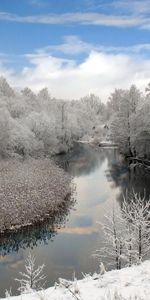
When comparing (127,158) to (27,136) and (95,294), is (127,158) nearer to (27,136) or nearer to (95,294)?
(27,136)

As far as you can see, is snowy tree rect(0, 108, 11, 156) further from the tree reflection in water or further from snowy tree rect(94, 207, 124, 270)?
snowy tree rect(94, 207, 124, 270)

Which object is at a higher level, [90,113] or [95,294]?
[90,113]

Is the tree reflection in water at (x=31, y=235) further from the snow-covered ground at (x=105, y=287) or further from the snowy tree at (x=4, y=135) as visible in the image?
the snowy tree at (x=4, y=135)

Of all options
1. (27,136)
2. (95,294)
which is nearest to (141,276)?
(95,294)

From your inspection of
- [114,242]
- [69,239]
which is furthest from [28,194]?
[114,242]

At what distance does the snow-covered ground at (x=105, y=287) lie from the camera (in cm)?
1071

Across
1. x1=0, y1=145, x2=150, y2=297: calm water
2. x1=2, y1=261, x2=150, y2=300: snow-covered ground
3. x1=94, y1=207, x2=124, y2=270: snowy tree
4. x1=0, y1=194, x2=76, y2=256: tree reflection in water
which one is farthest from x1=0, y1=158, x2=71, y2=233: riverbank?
x1=2, y1=261, x2=150, y2=300: snow-covered ground

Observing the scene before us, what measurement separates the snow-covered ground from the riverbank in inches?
741

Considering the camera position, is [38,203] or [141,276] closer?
[141,276]

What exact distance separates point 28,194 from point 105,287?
1044 inches

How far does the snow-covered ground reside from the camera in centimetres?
1071

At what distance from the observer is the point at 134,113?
74.0m

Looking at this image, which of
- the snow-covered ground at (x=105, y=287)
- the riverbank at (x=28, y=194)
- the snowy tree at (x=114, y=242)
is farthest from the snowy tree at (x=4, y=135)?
the snow-covered ground at (x=105, y=287)

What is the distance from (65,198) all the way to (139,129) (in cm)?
2798
